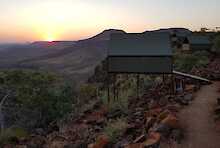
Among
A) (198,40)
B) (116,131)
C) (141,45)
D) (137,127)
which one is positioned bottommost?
(116,131)

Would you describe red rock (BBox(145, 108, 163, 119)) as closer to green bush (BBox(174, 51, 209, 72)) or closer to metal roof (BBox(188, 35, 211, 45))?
green bush (BBox(174, 51, 209, 72))

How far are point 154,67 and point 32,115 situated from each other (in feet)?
56.6

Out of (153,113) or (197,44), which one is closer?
(153,113)

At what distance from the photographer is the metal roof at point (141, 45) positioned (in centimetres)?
2347

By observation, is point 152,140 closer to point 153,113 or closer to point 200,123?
point 200,123

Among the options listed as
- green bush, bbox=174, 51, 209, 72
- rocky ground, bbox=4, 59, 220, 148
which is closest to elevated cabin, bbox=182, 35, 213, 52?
green bush, bbox=174, 51, 209, 72

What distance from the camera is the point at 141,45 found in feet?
78.8

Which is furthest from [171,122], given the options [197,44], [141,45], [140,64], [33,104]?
[197,44]

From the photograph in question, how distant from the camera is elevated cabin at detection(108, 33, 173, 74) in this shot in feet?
76.3

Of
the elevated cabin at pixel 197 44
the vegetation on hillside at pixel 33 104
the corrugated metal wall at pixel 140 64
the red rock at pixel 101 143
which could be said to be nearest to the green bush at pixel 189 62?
the elevated cabin at pixel 197 44

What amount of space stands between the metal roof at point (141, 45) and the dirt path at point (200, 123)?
3842 millimetres

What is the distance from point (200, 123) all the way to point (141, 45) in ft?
28.5

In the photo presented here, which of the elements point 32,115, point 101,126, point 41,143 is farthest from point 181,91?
point 32,115

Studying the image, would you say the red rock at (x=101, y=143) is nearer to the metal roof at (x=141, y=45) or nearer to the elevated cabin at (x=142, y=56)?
the elevated cabin at (x=142, y=56)
